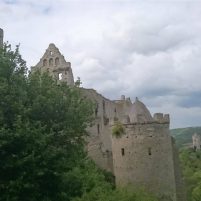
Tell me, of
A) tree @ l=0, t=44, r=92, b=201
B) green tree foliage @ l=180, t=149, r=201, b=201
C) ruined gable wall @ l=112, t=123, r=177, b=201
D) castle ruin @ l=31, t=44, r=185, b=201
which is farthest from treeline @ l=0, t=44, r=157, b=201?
green tree foliage @ l=180, t=149, r=201, b=201

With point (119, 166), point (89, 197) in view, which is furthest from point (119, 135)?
point (89, 197)

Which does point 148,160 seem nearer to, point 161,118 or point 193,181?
point 161,118

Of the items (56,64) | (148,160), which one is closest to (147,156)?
(148,160)

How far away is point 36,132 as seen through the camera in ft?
75.4

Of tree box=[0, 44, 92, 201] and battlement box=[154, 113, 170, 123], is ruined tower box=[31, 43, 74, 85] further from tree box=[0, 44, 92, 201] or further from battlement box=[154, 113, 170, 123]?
tree box=[0, 44, 92, 201]

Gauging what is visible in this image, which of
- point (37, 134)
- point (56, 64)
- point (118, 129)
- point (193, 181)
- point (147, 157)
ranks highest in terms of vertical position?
point (56, 64)

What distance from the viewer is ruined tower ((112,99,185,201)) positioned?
36875 mm

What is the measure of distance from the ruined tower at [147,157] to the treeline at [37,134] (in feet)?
31.7

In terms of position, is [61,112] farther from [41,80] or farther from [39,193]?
[39,193]

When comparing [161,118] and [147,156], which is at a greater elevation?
[161,118]

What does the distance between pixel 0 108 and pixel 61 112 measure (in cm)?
375

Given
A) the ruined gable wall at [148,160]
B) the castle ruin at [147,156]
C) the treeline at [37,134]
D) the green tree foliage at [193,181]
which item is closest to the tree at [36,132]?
the treeline at [37,134]

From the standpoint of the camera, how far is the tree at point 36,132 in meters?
22.7

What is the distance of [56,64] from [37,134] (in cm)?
3862
